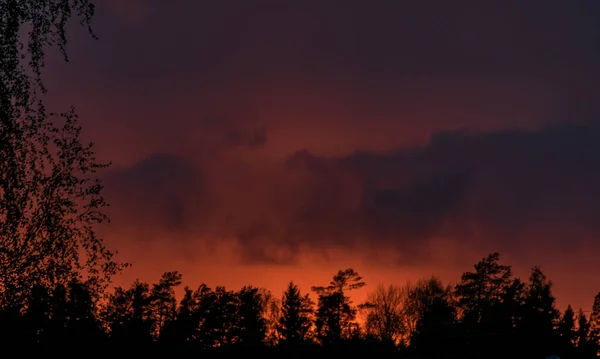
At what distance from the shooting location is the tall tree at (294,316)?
8256cm

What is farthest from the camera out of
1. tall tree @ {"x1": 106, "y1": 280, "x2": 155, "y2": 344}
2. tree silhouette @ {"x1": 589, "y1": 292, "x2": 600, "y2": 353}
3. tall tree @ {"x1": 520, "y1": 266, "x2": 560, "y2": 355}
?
tree silhouette @ {"x1": 589, "y1": 292, "x2": 600, "y2": 353}

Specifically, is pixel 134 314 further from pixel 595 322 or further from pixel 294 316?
pixel 595 322

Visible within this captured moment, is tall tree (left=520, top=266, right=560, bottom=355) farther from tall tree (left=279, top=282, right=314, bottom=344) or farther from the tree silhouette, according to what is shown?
tall tree (left=279, top=282, right=314, bottom=344)

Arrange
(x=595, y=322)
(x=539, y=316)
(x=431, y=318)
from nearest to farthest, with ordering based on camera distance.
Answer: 1. (x=539, y=316)
2. (x=431, y=318)
3. (x=595, y=322)

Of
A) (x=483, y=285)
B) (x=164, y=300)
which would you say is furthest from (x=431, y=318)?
(x=164, y=300)

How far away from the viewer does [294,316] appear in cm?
8438

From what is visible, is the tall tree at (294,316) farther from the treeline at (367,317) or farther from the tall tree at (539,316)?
the tall tree at (539,316)

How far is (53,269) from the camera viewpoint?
20.3 m

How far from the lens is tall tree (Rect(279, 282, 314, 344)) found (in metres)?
82.6

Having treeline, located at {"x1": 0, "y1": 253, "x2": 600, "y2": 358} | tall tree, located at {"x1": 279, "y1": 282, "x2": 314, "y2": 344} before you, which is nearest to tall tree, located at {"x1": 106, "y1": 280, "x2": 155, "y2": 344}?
treeline, located at {"x1": 0, "y1": 253, "x2": 600, "y2": 358}

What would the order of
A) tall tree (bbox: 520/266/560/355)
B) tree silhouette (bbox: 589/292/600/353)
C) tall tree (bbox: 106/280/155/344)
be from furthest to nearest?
1. tree silhouette (bbox: 589/292/600/353)
2. tall tree (bbox: 106/280/155/344)
3. tall tree (bbox: 520/266/560/355)

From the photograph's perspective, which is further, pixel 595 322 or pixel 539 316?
pixel 595 322

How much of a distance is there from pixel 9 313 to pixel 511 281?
189ft

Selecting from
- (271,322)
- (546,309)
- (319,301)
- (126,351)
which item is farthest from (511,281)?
(126,351)
